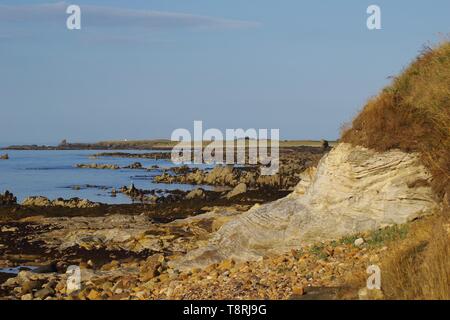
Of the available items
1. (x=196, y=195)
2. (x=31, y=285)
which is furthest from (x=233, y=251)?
(x=196, y=195)

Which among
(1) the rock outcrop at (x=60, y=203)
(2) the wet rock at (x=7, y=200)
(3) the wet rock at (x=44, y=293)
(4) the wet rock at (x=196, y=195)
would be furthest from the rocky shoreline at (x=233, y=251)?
(4) the wet rock at (x=196, y=195)

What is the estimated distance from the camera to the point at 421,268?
10.1 meters

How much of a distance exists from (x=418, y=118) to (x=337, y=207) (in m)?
2.81

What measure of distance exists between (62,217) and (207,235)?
10764mm

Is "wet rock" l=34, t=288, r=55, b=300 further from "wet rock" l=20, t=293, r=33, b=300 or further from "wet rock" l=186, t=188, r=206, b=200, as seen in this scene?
"wet rock" l=186, t=188, r=206, b=200

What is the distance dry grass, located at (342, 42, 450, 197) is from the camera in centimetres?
1484

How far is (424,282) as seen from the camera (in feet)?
31.2

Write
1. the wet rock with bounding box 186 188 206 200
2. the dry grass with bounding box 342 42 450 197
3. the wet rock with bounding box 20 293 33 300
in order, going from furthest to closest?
the wet rock with bounding box 186 188 206 200
the wet rock with bounding box 20 293 33 300
the dry grass with bounding box 342 42 450 197

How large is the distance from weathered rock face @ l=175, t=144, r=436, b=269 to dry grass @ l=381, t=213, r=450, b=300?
3213 millimetres

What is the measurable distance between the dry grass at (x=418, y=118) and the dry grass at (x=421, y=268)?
2935 millimetres

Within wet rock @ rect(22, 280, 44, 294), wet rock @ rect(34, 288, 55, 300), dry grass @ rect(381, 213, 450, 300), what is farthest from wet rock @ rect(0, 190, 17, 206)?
dry grass @ rect(381, 213, 450, 300)

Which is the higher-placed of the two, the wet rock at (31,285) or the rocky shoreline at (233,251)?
the rocky shoreline at (233,251)

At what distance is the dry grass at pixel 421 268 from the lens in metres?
9.26

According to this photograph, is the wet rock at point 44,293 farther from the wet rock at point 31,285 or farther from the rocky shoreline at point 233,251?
the wet rock at point 31,285
